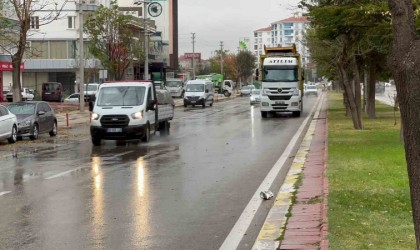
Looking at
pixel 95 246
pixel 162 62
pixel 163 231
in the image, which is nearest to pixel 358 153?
pixel 163 231

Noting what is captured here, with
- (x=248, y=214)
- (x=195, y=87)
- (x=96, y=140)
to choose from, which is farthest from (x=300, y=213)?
(x=195, y=87)

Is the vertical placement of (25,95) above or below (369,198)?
above

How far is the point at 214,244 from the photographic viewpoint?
7.83 m

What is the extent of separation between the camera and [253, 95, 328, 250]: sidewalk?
7.71m

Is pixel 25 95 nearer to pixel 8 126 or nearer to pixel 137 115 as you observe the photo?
pixel 8 126

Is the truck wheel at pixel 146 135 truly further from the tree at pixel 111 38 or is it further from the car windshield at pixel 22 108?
the tree at pixel 111 38

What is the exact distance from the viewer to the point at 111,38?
166 ft

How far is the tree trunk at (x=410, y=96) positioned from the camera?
5211 millimetres

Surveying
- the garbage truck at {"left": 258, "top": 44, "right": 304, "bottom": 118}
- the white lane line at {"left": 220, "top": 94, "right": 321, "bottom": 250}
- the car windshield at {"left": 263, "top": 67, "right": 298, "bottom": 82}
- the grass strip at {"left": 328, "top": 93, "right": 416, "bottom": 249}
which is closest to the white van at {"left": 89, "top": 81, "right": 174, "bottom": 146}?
the grass strip at {"left": 328, "top": 93, "right": 416, "bottom": 249}

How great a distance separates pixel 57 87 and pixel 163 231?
2190 inches

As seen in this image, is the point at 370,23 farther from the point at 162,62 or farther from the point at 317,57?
the point at 162,62

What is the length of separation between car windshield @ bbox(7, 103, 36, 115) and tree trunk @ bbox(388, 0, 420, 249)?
71.8 ft

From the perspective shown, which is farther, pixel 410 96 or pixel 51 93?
pixel 51 93

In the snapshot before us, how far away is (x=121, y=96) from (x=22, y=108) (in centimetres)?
494
